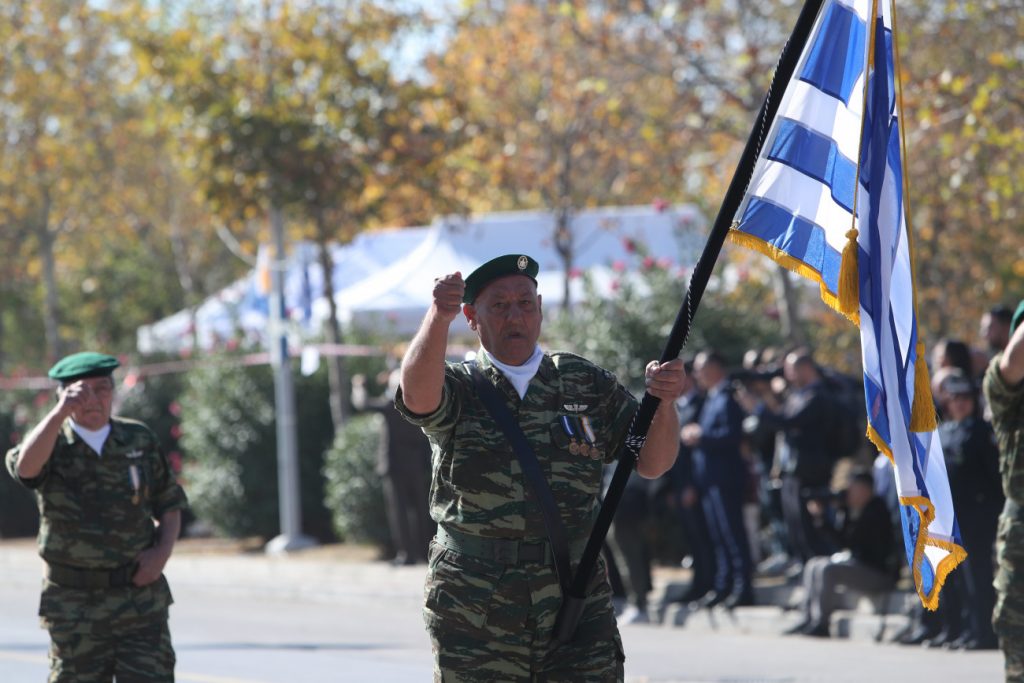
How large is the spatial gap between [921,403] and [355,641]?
8.29m

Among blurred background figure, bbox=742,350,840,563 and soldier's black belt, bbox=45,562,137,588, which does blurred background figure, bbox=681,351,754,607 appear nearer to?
blurred background figure, bbox=742,350,840,563

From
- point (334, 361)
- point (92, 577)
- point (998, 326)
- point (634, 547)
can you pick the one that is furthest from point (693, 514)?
point (92, 577)

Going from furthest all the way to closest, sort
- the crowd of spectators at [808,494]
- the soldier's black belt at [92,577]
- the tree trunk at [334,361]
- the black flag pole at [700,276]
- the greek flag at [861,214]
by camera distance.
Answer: the tree trunk at [334,361] → the crowd of spectators at [808,494] → the soldier's black belt at [92,577] → the greek flag at [861,214] → the black flag pole at [700,276]

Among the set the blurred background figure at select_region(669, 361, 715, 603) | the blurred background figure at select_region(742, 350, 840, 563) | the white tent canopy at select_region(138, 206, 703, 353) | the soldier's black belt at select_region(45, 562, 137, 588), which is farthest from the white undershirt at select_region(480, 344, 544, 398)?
the white tent canopy at select_region(138, 206, 703, 353)

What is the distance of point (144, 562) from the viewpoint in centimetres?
714

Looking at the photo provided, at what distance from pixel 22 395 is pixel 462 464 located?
2093cm

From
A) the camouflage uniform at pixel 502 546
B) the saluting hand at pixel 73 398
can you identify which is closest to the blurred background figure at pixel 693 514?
the saluting hand at pixel 73 398

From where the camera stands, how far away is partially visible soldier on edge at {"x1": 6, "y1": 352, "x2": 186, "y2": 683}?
697 cm

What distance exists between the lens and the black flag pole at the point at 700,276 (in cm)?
493

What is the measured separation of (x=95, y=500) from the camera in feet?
23.5

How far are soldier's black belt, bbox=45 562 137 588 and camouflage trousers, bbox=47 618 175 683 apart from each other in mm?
171

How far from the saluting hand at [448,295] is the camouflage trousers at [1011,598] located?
2.58 meters

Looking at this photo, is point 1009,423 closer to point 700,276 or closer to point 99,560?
point 700,276

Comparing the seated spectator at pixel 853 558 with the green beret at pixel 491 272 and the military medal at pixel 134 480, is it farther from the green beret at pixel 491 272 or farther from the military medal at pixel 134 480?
the green beret at pixel 491 272
